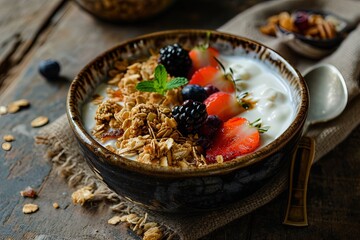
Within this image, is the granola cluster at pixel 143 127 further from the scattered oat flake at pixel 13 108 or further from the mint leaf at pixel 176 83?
the scattered oat flake at pixel 13 108

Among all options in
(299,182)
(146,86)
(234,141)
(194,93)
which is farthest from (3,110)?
(299,182)

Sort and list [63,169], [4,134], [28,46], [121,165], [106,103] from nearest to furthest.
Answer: [121,165]
[106,103]
[63,169]
[4,134]
[28,46]

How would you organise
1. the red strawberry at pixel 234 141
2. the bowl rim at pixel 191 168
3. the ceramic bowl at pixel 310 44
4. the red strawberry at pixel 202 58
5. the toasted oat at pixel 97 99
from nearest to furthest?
the bowl rim at pixel 191 168
the red strawberry at pixel 234 141
the toasted oat at pixel 97 99
the red strawberry at pixel 202 58
the ceramic bowl at pixel 310 44

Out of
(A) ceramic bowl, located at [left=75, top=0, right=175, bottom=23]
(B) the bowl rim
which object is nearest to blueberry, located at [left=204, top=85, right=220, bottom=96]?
(B) the bowl rim

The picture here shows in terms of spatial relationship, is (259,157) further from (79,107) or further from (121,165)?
(79,107)

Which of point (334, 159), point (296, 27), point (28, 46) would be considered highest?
point (28, 46)

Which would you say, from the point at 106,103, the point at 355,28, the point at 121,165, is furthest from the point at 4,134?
the point at 355,28

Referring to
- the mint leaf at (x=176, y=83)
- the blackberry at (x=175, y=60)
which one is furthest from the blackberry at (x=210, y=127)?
the blackberry at (x=175, y=60)
